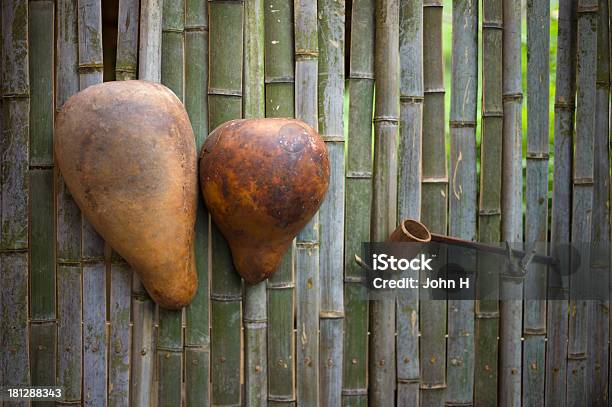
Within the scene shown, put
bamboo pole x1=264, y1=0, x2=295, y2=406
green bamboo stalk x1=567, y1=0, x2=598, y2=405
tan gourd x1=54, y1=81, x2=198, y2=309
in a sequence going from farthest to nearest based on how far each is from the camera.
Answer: green bamboo stalk x1=567, y1=0, x2=598, y2=405 < bamboo pole x1=264, y1=0, x2=295, y2=406 < tan gourd x1=54, y1=81, x2=198, y2=309

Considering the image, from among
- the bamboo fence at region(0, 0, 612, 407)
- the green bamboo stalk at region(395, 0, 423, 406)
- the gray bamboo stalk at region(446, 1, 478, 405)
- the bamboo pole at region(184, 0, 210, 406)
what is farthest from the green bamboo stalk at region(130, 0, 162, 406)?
the gray bamboo stalk at region(446, 1, 478, 405)

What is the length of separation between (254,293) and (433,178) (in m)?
0.75

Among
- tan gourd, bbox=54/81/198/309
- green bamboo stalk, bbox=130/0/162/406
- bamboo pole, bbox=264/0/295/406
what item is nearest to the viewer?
tan gourd, bbox=54/81/198/309

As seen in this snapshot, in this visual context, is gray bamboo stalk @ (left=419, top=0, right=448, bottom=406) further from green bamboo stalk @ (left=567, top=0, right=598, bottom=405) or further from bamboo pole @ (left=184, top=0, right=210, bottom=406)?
bamboo pole @ (left=184, top=0, right=210, bottom=406)

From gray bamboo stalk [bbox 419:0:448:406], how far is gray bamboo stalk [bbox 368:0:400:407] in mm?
114

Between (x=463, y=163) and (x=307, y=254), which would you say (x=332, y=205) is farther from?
(x=463, y=163)

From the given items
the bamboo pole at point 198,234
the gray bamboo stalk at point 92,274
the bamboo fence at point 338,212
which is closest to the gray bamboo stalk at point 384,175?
the bamboo fence at point 338,212

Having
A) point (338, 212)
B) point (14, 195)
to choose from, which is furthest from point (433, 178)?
point (14, 195)

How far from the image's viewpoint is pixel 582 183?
229 cm

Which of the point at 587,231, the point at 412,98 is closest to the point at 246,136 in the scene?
the point at 412,98

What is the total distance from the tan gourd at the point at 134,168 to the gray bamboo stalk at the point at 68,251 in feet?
0.55

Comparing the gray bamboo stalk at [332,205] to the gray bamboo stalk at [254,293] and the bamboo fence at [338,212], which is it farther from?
the gray bamboo stalk at [254,293]

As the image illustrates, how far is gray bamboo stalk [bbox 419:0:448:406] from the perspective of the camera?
2209mm

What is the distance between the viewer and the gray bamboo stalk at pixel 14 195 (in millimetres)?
2051
